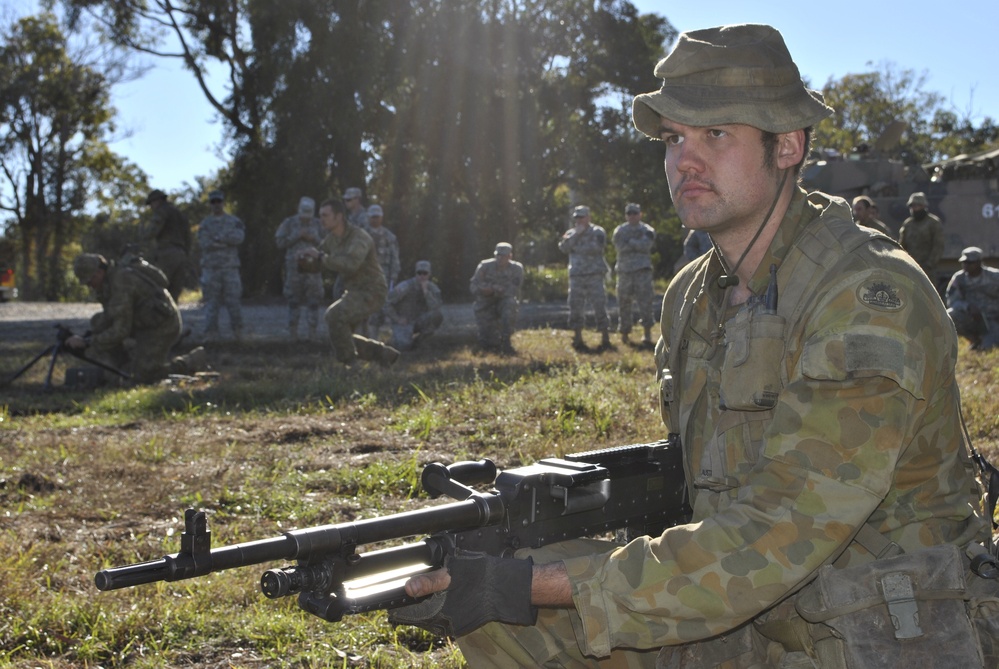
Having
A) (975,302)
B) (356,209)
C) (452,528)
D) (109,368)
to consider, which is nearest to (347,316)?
(109,368)

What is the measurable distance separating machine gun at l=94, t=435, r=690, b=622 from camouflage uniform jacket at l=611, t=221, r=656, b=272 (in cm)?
1196

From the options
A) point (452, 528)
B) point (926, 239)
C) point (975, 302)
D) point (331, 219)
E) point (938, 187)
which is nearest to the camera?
point (452, 528)

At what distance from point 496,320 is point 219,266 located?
13.5 feet

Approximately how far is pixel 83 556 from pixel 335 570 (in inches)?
124

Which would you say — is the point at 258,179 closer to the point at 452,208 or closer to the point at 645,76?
the point at 452,208

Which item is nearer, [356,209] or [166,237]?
[166,237]

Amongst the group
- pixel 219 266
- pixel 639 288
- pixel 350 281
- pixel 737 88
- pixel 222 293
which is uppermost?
pixel 737 88

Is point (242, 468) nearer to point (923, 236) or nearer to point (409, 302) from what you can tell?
point (409, 302)

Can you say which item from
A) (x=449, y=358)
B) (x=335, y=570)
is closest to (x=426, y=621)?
(x=335, y=570)

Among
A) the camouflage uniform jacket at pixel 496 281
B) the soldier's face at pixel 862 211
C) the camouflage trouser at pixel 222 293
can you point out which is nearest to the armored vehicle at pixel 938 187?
the soldier's face at pixel 862 211

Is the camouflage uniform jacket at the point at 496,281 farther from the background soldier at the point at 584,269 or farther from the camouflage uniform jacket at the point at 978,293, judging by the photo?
the camouflage uniform jacket at the point at 978,293

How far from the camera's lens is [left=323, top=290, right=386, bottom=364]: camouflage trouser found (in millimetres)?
11453

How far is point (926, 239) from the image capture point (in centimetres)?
1541

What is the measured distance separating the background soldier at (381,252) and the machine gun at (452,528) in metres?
12.1
